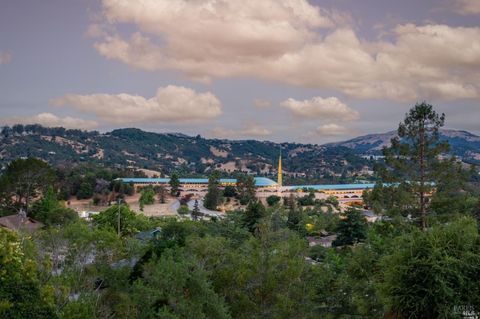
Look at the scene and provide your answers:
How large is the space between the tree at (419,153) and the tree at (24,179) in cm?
3281

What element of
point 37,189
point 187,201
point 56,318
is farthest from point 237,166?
point 56,318

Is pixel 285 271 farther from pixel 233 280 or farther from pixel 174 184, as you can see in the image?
pixel 174 184

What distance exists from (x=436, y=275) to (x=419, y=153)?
35.2ft

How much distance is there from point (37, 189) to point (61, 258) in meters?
32.6

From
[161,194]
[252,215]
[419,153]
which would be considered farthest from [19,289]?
[161,194]

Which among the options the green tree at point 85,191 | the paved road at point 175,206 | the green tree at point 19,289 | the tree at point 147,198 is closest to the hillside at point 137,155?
the paved road at point 175,206

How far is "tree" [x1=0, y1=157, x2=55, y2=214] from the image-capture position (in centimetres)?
4159

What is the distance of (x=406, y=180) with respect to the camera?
20250 mm

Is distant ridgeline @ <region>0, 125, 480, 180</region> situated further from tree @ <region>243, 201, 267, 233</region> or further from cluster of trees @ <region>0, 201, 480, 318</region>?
cluster of trees @ <region>0, 201, 480, 318</region>

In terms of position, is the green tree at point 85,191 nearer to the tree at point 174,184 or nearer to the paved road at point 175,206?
the paved road at point 175,206

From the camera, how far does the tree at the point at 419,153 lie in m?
19.8

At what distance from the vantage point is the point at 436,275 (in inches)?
400

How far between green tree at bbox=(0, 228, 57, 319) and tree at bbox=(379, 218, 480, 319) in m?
7.34

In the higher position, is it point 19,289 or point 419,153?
point 419,153
